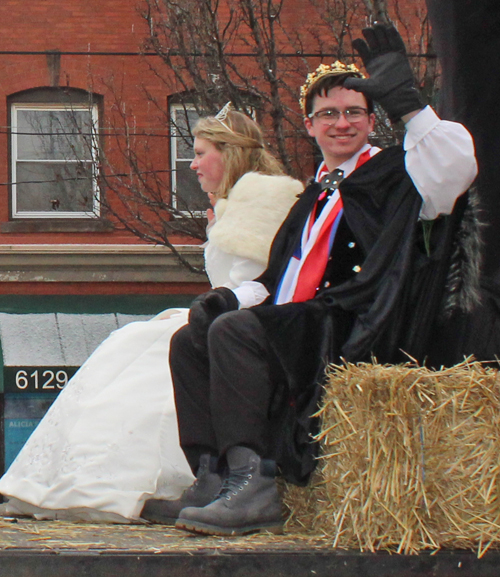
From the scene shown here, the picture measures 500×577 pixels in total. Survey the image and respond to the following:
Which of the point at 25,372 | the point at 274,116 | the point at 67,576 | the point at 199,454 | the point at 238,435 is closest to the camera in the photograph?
the point at 67,576

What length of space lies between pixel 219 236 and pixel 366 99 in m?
0.82

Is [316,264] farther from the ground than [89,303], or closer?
farther from the ground

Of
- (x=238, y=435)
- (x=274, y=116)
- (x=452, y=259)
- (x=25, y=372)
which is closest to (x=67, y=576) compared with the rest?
(x=238, y=435)

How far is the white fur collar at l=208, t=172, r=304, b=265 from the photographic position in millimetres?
4062

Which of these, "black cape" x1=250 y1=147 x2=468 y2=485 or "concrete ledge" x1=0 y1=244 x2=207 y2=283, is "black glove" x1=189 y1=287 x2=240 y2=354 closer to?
"black cape" x1=250 y1=147 x2=468 y2=485

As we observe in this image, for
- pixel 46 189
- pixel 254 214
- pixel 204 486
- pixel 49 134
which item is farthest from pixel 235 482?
pixel 46 189

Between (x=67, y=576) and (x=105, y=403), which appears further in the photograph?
(x=105, y=403)

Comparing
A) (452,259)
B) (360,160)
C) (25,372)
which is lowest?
(25,372)

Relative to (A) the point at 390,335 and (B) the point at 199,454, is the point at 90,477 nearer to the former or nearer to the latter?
(B) the point at 199,454

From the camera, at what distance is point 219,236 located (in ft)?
13.6

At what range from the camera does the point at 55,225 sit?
1273cm

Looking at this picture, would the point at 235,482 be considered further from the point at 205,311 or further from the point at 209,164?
the point at 209,164

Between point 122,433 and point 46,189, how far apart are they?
9.14 metres

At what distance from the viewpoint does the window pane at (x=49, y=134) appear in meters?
12.4
